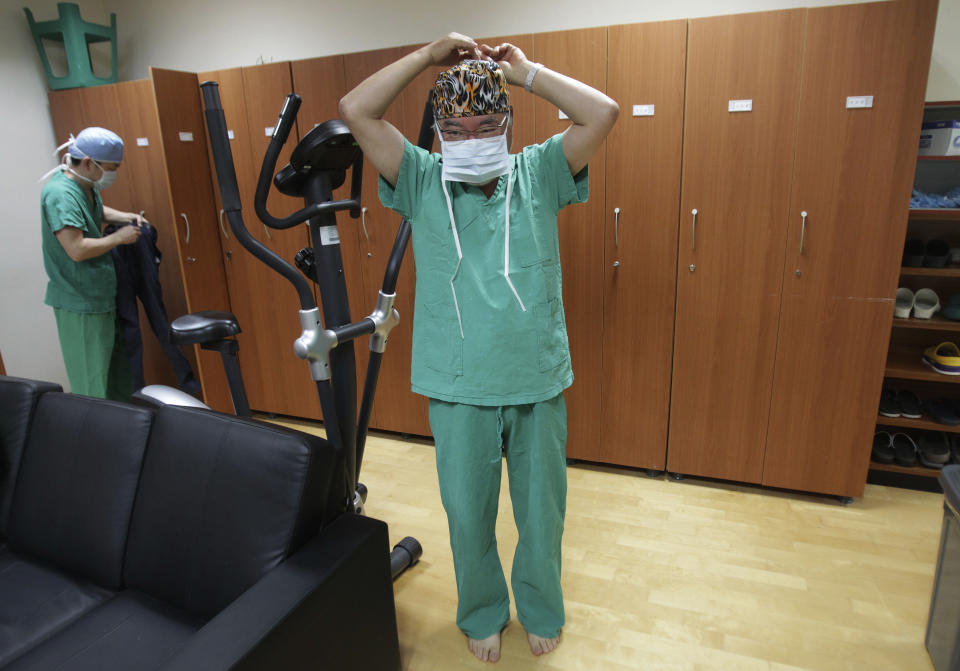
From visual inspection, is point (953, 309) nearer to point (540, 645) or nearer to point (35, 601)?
point (540, 645)

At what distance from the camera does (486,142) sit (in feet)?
4.29

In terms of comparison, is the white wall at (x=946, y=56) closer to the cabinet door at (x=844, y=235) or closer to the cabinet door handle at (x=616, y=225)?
the cabinet door at (x=844, y=235)

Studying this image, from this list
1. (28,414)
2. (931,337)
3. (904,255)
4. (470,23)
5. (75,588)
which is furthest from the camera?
(470,23)

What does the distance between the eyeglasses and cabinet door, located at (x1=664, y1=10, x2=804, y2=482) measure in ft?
3.97

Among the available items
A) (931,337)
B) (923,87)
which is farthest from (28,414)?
(931,337)

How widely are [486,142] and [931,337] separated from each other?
2474mm

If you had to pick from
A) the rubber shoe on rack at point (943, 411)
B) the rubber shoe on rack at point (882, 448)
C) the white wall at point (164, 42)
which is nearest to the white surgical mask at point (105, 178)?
the white wall at point (164, 42)

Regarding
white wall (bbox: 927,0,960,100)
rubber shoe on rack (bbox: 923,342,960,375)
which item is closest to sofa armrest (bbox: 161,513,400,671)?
rubber shoe on rack (bbox: 923,342,960,375)


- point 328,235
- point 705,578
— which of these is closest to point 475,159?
point 328,235

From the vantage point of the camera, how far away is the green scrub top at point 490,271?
1377mm

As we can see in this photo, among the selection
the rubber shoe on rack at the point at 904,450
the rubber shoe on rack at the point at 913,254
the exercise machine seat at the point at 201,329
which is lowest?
the rubber shoe on rack at the point at 904,450

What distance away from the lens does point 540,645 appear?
5.31 feet

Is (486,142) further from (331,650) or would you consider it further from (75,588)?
(75,588)

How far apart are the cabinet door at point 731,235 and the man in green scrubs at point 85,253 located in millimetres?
2536
